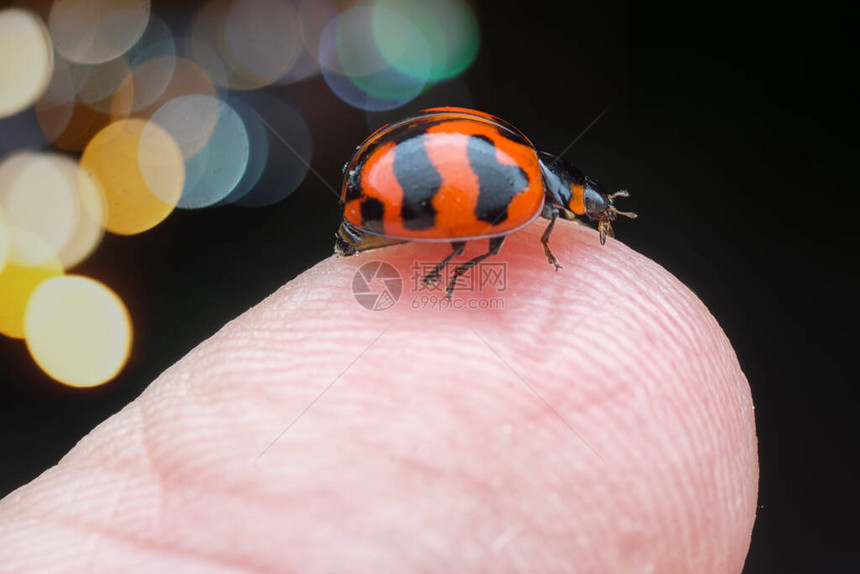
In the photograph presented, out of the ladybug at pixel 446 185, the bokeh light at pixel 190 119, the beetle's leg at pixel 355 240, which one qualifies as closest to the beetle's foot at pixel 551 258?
the ladybug at pixel 446 185

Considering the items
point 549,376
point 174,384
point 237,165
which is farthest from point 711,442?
point 237,165

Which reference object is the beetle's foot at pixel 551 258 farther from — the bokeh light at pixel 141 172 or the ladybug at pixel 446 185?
the bokeh light at pixel 141 172

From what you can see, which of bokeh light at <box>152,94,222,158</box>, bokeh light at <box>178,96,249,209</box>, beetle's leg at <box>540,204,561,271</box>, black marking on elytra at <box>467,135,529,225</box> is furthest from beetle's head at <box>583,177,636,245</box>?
bokeh light at <box>152,94,222,158</box>

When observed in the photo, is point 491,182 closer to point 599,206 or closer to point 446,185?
point 446,185

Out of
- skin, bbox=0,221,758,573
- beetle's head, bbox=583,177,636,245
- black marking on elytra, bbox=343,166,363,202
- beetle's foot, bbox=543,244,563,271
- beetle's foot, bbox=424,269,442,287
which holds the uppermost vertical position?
black marking on elytra, bbox=343,166,363,202

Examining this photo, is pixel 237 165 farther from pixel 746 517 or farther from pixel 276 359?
pixel 746 517

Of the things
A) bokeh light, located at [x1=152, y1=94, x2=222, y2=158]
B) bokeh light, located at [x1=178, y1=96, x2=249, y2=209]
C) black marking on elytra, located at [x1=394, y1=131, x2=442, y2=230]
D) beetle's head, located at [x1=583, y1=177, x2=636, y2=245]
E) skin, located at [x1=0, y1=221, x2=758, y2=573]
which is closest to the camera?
skin, located at [x1=0, y1=221, x2=758, y2=573]

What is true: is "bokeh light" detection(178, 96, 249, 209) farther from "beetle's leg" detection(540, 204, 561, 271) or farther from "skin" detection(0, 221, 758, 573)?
"beetle's leg" detection(540, 204, 561, 271)

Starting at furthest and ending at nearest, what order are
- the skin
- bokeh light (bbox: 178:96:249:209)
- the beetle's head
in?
bokeh light (bbox: 178:96:249:209), the beetle's head, the skin
